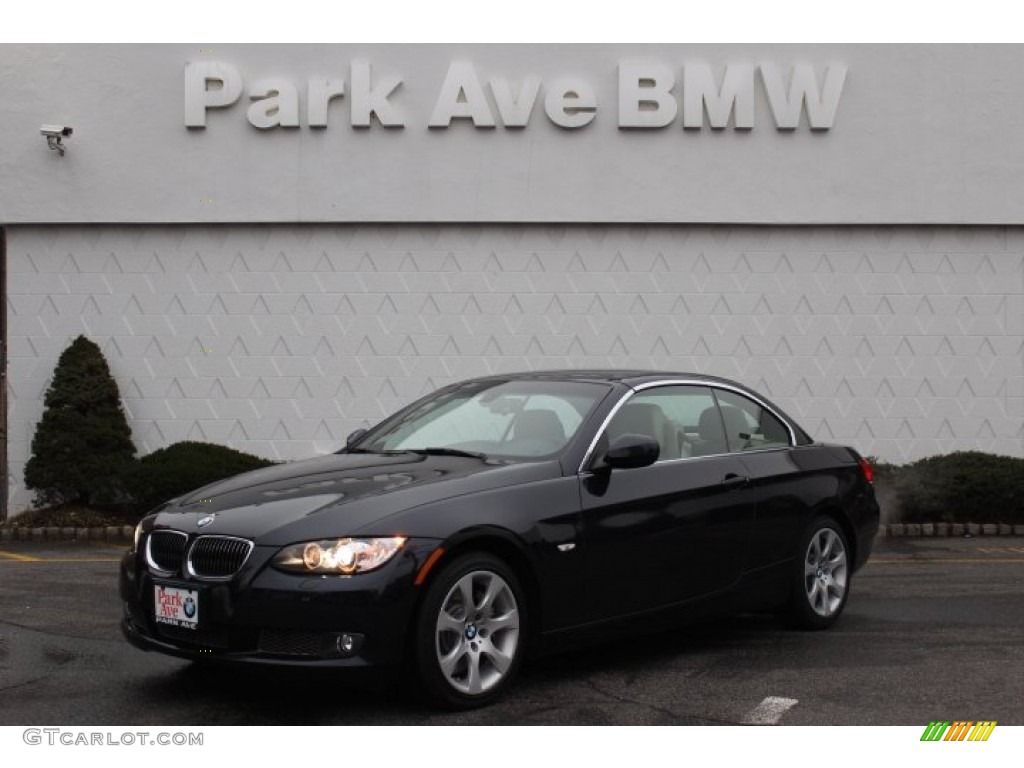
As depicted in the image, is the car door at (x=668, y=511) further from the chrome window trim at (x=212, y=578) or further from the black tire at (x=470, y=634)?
the chrome window trim at (x=212, y=578)

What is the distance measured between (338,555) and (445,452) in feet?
4.49

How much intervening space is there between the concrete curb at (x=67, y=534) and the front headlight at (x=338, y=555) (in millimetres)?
8231

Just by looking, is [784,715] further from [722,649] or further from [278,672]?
[278,672]

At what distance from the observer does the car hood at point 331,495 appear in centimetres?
546

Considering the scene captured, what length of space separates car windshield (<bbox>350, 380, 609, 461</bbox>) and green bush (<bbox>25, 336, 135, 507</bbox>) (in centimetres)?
755

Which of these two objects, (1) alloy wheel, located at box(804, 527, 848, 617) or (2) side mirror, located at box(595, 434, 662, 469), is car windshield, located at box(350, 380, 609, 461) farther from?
(1) alloy wheel, located at box(804, 527, 848, 617)

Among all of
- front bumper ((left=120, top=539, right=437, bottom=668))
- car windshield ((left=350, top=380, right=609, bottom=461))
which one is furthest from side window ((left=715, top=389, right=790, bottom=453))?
front bumper ((left=120, top=539, right=437, bottom=668))

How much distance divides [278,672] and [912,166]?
11972 millimetres

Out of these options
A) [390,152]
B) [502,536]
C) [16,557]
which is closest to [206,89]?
[390,152]

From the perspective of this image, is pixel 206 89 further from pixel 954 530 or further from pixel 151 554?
pixel 151 554

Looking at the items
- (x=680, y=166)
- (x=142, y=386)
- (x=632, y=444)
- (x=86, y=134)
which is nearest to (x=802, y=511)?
(x=632, y=444)

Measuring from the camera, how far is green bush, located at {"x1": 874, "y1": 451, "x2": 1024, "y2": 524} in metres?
13.3

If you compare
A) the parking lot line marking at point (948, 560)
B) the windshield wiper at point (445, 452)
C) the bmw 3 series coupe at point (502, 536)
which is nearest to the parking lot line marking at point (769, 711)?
the bmw 3 series coupe at point (502, 536)

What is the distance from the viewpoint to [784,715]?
5.58 m
